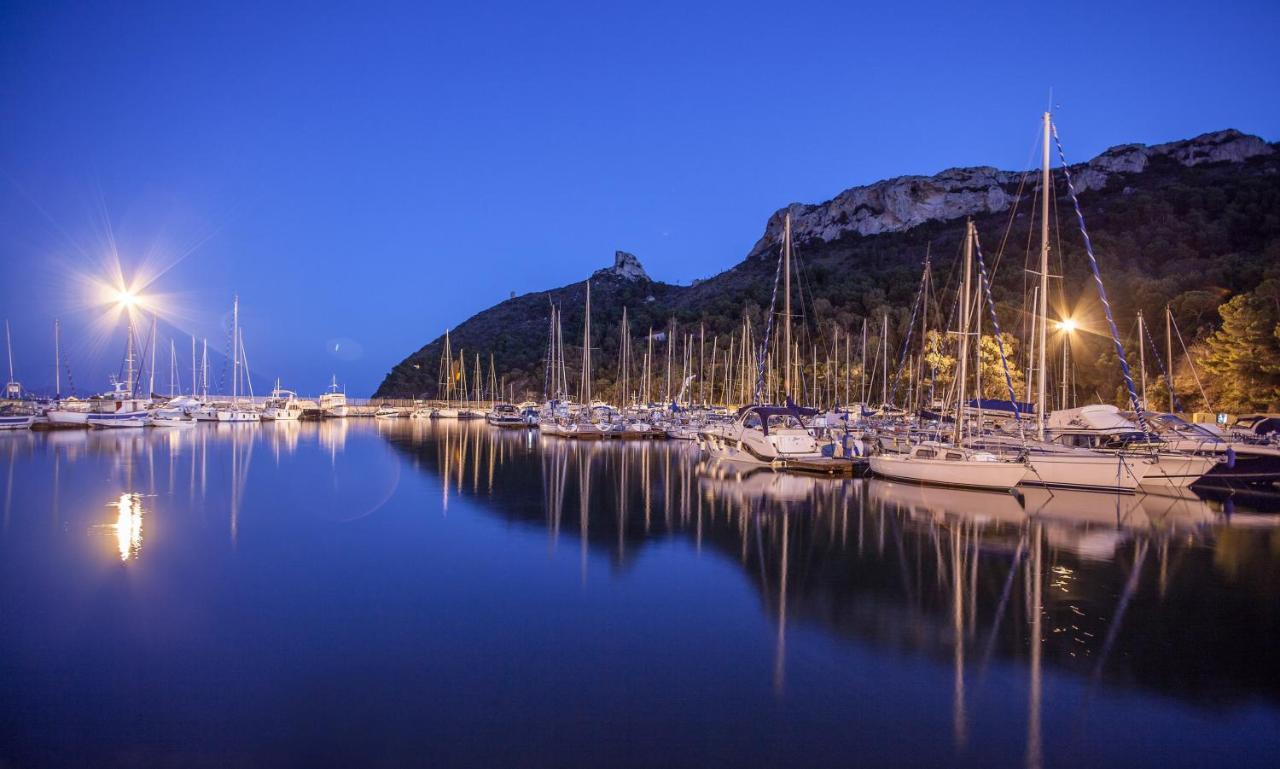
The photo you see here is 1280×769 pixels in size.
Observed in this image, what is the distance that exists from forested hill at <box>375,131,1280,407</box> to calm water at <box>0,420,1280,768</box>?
52.1ft

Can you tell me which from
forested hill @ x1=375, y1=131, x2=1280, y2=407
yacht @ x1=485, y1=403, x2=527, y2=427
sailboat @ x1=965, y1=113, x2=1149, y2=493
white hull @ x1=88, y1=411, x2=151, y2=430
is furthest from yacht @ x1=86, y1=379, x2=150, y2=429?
sailboat @ x1=965, y1=113, x2=1149, y2=493

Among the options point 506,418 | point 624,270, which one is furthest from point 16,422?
point 624,270

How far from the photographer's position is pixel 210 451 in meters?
34.9

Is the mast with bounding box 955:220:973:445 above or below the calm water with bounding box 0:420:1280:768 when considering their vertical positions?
above

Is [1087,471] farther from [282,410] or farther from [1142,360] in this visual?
[282,410]

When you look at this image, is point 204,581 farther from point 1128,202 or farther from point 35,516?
point 1128,202

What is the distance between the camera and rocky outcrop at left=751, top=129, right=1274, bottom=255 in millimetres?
97000

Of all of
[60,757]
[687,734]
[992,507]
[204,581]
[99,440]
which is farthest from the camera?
[99,440]

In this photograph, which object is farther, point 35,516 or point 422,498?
point 422,498

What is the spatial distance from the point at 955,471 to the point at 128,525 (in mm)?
20480

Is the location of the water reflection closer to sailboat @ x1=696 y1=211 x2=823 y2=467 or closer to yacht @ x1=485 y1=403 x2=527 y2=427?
sailboat @ x1=696 y1=211 x2=823 y2=467

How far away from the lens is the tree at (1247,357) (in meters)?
30.0

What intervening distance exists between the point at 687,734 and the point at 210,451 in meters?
35.1

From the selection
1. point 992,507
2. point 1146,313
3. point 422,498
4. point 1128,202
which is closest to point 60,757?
point 422,498
